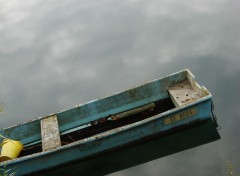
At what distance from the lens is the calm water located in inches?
376

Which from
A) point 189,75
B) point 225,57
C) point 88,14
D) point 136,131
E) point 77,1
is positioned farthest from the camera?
point 77,1

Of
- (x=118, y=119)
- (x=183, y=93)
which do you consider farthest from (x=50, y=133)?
(x=183, y=93)

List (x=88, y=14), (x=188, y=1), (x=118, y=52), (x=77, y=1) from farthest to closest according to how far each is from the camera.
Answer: (x=77, y=1), (x=88, y=14), (x=188, y=1), (x=118, y=52)

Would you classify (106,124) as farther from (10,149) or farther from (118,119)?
(10,149)

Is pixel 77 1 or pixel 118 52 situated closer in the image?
pixel 118 52

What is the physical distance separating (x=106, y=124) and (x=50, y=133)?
4.70ft

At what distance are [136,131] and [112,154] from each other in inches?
32.9

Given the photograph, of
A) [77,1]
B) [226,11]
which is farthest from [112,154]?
[77,1]

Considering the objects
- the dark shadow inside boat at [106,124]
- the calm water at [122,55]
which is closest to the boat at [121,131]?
the dark shadow inside boat at [106,124]

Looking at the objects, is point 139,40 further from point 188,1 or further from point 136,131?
point 136,131

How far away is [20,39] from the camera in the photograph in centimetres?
1472

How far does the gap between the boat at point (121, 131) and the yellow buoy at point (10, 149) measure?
427 mm

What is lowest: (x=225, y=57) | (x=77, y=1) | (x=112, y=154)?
(x=112, y=154)

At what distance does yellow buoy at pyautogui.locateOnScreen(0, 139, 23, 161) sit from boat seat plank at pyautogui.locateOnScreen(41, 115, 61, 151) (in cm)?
65
